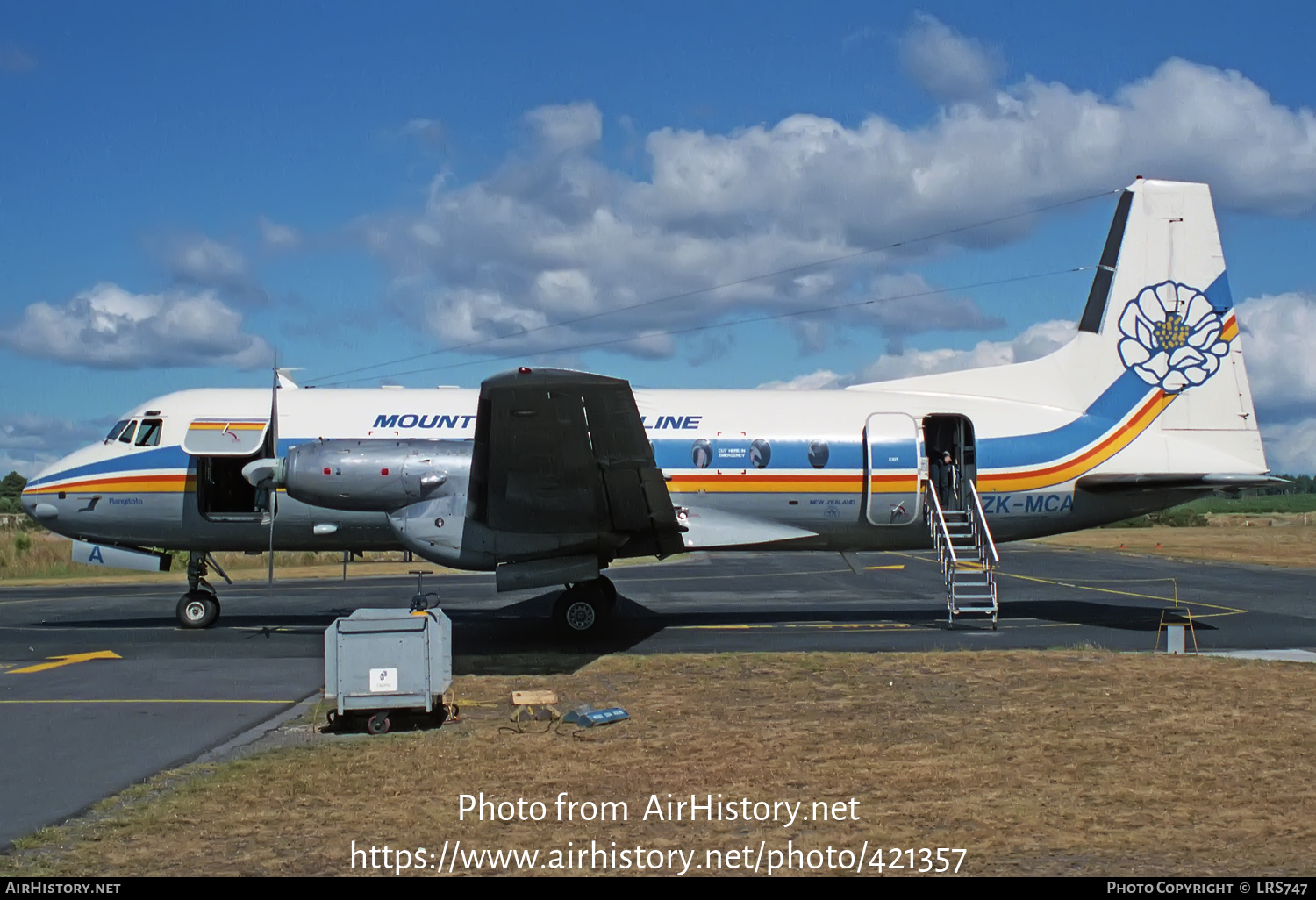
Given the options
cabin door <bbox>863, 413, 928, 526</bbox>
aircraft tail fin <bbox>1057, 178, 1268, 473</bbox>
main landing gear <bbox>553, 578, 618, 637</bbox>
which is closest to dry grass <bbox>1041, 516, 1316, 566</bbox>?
aircraft tail fin <bbox>1057, 178, 1268, 473</bbox>

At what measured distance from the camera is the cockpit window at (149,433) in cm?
1688

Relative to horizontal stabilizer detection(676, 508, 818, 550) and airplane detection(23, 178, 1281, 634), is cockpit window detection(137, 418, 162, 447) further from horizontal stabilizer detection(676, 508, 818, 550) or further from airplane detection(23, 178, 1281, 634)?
horizontal stabilizer detection(676, 508, 818, 550)

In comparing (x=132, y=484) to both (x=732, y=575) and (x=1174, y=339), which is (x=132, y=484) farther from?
(x=1174, y=339)

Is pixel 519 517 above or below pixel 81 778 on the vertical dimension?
above

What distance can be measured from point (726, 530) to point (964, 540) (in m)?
4.23

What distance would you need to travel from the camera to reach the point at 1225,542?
154 feet

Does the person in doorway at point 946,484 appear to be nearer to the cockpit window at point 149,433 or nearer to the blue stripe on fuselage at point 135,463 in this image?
the blue stripe on fuselage at point 135,463

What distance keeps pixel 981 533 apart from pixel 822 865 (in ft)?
37.1

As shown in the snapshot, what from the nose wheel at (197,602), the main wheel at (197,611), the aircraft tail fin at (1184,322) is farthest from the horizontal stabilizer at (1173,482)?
the main wheel at (197,611)

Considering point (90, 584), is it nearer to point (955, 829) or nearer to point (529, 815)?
point (529, 815)

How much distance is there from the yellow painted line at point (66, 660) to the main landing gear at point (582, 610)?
628 cm

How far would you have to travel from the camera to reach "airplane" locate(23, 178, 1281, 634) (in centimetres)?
1484

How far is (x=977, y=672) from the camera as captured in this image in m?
12.5

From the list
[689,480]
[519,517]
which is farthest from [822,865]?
[689,480]
